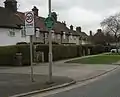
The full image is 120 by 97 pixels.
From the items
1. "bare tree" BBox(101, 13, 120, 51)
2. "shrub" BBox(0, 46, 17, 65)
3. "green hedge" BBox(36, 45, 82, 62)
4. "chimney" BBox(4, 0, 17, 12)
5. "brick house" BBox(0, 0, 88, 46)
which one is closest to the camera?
"shrub" BBox(0, 46, 17, 65)

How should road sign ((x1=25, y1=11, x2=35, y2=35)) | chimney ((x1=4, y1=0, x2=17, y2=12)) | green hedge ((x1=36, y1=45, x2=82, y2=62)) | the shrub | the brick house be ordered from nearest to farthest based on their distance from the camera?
1. road sign ((x1=25, y1=11, x2=35, y2=35))
2. the shrub
3. green hedge ((x1=36, y1=45, x2=82, y2=62))
4. the brick house
5. chimney ((x1=4, y1=0, x2=17, y2=12))

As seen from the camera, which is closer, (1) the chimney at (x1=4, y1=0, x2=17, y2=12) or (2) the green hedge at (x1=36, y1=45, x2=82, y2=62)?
(2) the green hedge at (x1=36, y1=45, x2=82, y2=62)

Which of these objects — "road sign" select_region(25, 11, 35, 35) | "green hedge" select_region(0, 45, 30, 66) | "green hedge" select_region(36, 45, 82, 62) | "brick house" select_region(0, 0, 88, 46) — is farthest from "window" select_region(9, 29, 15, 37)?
"road sign" select_region(25, 11, 35, 35)

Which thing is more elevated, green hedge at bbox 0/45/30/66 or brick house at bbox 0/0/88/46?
brick house at bbox 0/0/88/46

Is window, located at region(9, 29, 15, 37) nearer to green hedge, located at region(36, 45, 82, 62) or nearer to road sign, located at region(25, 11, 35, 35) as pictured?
green hedge, located at region(36, 45, 82, 62)

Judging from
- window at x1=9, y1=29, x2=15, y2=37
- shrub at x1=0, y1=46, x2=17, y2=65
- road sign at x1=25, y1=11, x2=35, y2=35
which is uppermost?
window at x1=9, y1=29, x2=15, y2=37

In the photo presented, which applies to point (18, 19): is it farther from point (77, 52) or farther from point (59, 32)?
point (59, 32)

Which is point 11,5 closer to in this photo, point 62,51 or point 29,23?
point 62,51

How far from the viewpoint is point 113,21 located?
76562 millimetres

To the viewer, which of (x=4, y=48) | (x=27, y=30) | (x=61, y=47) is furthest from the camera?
(x=61, y=47)

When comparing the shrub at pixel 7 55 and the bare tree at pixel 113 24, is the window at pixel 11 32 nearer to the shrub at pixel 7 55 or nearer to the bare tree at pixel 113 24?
the shrub at pixel 7 55

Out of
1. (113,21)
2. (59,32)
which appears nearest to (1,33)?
(59,32)

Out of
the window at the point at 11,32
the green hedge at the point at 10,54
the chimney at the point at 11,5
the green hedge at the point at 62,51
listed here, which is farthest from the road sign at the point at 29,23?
the chimney at the point at 11,5

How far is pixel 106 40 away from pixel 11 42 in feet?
169
